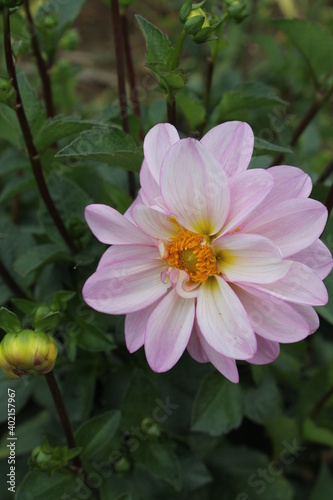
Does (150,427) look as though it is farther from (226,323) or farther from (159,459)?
(226,323)

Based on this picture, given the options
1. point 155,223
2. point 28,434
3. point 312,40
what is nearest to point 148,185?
point 155,223

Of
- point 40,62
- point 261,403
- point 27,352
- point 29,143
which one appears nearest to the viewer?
point 27,352

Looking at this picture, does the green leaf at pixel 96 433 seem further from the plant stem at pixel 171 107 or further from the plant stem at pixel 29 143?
the plant stem at pixel 171 107

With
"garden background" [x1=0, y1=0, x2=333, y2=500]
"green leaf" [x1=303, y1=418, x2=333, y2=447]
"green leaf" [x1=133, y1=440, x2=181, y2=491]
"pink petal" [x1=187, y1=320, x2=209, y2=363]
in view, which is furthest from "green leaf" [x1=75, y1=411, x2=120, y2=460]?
"green leaf" [x1=303, y1=418, x2=333, y2=447]

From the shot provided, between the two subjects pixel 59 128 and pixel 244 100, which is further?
pixel 244 100

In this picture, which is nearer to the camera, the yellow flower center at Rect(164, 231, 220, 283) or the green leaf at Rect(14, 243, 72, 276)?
the yellow flower center at Rect(164, 231, 220, 283)

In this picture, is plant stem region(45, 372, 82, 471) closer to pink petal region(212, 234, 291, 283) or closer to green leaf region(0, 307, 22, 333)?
green leaf region(0, 307, 22, 333)

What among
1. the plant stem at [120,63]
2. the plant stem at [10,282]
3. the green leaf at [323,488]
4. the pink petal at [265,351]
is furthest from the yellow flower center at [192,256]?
the green leaf at [323,488]
